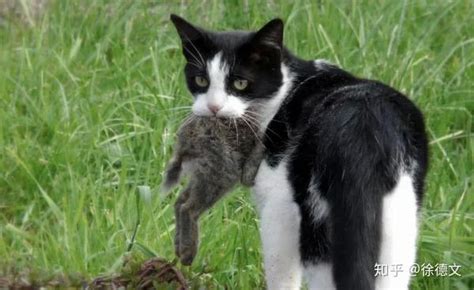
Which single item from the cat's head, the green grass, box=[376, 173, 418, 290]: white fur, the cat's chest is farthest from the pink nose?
box=[376, 173, 418, 290]: white fur

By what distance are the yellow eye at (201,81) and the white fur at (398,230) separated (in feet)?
2.35

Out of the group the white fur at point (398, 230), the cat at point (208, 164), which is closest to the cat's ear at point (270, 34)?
the cat at point (208, 164)

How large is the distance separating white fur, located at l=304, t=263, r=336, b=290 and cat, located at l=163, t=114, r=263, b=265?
0.33 m

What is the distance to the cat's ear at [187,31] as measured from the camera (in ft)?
11.1

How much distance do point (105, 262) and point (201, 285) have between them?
0.69m

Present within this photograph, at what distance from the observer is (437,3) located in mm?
5484

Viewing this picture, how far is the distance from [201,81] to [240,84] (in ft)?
0.41

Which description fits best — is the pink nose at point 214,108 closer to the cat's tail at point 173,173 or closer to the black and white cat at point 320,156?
the black and white cat at point 320,156

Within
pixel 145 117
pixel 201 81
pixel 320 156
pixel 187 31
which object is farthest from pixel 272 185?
pixel 145 117

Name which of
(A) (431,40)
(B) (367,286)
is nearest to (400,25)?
(A) (431,40)

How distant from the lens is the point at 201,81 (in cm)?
337

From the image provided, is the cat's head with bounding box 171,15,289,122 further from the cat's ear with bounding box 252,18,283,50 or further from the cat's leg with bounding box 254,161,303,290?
the cat's leg with bounding box 254,161,303,290

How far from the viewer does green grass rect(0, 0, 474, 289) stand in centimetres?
378

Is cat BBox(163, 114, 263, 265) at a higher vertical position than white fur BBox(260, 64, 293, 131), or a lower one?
lower
